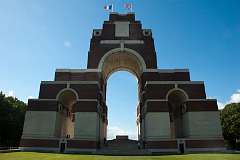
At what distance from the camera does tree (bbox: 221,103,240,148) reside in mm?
50125

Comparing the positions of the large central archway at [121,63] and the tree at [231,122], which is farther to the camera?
the tree at [231,122]

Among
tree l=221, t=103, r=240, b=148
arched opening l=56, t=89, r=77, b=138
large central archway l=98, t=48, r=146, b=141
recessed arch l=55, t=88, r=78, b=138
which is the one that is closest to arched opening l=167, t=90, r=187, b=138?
large central archway l=98, t=48, r=146, b=141

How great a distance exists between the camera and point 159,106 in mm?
33625

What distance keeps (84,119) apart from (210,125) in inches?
708

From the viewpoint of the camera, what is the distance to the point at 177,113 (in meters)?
40.6

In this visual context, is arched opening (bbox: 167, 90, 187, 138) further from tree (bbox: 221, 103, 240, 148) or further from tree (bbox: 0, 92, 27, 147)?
tree (bbox: 0, 92, 27, 147)

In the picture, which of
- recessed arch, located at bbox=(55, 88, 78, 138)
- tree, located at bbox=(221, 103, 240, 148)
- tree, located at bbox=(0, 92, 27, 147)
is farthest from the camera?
tree, located at bbox=(221, 103, 240, 148)

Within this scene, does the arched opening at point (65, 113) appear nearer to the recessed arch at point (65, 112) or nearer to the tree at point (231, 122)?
the recessed arch at point (65, 112)

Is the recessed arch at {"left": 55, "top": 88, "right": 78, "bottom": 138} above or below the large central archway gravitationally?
below

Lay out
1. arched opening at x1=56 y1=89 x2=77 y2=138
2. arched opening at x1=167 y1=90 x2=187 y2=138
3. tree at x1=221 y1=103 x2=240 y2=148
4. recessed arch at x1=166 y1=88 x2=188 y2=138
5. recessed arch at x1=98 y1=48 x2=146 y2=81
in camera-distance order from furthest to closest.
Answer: tree at x1=221 y1=103 x2=240 y2=148, recessed arch at x1=98 y1=48 x2=146 y2=81, arched opening at x1=167 y1=90 x2=187 y2=138, recessed arch at x1=166 y1=88 x2=188 y2=138, arched opening at x1=56 y1=89 x2=77 y2=138

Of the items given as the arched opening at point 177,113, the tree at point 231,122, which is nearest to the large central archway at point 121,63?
the arched opening at point 177,113

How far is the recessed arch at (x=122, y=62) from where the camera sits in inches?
1554

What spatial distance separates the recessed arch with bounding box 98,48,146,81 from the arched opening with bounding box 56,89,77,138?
717cm

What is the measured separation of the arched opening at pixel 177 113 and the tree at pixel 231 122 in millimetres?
17638
